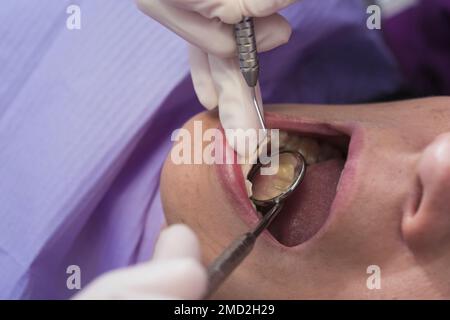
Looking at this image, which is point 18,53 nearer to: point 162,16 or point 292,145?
point 162,16

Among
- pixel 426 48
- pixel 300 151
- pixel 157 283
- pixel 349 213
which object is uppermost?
pixel 426 48

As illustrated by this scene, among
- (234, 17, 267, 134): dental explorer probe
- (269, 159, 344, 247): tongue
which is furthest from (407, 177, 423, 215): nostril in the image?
(234, 17, 267, 134): dental explorer probe

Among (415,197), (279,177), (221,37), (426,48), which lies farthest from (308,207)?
(426,48)

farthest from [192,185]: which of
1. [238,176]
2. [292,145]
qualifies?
[292,145]

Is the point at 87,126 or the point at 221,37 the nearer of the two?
the point at 221,37

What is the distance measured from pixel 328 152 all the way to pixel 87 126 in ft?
1.38

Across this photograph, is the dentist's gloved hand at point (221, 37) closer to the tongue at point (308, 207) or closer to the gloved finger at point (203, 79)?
the gloved finger at point (203, 79)

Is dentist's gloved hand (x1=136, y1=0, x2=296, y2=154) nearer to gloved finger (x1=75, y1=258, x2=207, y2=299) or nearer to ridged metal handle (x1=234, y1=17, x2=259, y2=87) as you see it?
ridged metal handle (x1=234, y1=17, x2=259, y2=87)

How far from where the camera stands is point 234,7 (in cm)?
79

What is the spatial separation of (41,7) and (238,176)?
1.74 ft

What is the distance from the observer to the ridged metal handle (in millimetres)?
811

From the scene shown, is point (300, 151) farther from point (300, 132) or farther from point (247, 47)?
point (247, 47)

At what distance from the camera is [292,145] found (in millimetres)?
977

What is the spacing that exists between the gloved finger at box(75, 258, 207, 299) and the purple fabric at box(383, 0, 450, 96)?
86cm
